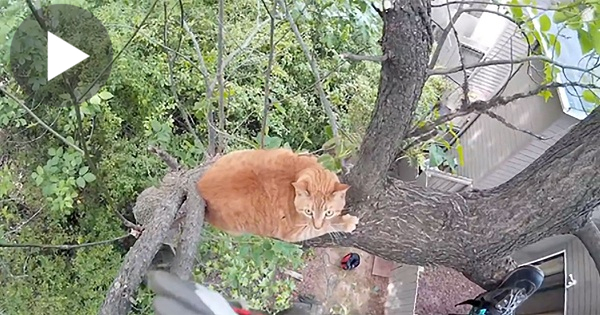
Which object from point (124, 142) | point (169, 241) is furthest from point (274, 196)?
point (124, 142)

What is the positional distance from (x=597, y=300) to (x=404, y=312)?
3.77 feet

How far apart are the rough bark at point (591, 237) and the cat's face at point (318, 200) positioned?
553 mm

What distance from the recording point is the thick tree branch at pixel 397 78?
0.83m

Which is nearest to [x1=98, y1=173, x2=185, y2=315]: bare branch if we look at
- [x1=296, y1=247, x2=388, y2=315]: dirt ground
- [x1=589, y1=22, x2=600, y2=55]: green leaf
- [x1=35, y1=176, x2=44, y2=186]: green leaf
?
[x1=589, y1=22, x2=600, y2=55]: green leaf

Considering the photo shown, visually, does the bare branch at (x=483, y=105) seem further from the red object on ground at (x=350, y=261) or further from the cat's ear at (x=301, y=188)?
the red object on ground at (x=350, y=261)

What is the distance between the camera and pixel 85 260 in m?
2.41

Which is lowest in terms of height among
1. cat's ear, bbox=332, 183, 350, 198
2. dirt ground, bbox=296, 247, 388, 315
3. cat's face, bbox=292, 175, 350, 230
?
dirt ground, bbox=296, 247, 388, 315

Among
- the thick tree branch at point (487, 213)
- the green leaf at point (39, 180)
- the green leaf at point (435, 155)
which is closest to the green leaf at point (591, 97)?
the thick tree branch at point (487, 213)

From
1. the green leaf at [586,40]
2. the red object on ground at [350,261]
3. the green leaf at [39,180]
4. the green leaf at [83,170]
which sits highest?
the green leaf at [586,40]

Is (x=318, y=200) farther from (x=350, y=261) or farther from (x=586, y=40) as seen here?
(x=350, y=261)

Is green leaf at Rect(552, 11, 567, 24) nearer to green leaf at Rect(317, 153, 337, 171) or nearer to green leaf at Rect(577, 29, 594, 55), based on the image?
green leaf at Rect(577, 29, 594, 55)

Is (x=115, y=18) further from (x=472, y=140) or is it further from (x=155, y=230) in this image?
(x=472, y=140)

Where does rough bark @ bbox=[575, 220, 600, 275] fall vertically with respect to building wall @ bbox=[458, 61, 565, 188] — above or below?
above

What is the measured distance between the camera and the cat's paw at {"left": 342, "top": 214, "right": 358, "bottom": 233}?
4.26ft
